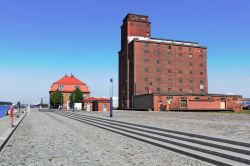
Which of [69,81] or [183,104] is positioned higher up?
[69,81]

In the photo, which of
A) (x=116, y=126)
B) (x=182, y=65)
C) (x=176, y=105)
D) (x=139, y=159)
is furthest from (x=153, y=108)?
(x=139, y=159)

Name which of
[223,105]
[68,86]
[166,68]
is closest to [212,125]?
[223,105]

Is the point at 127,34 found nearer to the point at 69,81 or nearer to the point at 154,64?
the point at 154,64

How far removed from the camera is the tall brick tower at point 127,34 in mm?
96562

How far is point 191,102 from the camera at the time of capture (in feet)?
224

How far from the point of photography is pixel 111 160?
32.7ft

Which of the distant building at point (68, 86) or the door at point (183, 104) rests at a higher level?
the distant building at point (68, 86)

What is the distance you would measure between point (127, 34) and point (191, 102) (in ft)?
127

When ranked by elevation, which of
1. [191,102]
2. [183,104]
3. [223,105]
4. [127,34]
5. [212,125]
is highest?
[127,34]

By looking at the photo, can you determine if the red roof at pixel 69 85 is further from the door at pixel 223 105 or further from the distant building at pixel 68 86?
the door at pixel 223 105

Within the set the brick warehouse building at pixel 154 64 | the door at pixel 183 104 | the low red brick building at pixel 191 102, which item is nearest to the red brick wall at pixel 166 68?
the brick warehouse building at pixel 154 64

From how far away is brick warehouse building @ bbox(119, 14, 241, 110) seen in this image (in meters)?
90.1

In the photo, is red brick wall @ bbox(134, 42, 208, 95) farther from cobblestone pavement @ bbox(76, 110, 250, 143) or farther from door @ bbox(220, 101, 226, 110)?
cobblestone pavement @ bbox(76, 110, 250, 143)

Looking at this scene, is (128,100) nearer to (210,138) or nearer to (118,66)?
(118,66)
